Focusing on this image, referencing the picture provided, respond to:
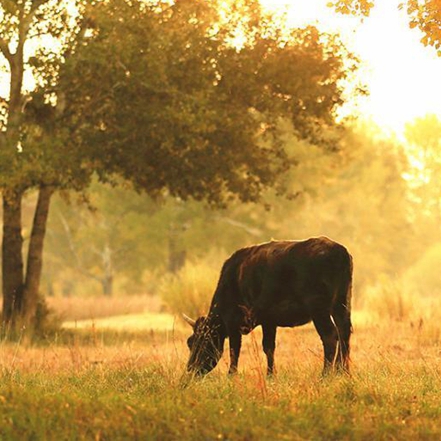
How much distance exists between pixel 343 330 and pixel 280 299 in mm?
991

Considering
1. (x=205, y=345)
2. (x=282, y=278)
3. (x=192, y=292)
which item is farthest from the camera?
(x=192, y=292)

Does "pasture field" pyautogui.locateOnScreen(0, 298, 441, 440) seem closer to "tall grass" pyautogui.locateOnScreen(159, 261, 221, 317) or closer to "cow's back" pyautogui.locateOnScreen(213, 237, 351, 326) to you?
"cow's back" pyautogui.locateOnScreen(213, 237, 351, 326)

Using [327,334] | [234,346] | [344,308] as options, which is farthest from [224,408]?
[234,346]

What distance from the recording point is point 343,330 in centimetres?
1151

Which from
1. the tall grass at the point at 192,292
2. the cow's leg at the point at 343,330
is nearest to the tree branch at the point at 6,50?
the tall grass at the point at 192,292

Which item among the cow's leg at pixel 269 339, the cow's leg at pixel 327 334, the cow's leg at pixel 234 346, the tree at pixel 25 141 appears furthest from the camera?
the tree at pixel 25 141

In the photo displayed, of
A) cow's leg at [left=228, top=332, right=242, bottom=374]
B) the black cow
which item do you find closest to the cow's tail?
the black cow

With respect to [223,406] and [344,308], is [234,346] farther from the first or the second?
[223,406]

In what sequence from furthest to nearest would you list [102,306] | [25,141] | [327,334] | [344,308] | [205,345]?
[102,306], [25,141], [205,345], [344,308], [327,334]

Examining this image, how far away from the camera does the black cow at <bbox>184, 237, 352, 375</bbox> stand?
11.6 m

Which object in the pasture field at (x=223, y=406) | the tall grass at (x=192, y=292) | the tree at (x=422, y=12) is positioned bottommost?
the pasture field at (x=223, y=406)

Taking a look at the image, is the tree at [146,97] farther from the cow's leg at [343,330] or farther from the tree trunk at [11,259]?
the cow's leg at [343,330]

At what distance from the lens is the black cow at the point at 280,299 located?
11555mm

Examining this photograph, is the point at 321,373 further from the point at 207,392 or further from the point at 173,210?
the point at 173,210
